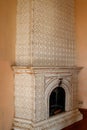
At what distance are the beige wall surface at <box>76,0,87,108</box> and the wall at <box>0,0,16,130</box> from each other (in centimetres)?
188

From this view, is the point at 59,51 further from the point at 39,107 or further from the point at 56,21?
the point at 39,107

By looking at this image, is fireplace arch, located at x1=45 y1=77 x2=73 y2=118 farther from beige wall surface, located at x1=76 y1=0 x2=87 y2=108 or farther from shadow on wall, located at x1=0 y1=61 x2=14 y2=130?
beige wall surface, located at x1=76 y1=0 x2=87 y2=108

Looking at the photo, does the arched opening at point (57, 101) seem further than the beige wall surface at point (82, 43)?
No

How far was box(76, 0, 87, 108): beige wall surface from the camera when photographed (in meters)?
4.43

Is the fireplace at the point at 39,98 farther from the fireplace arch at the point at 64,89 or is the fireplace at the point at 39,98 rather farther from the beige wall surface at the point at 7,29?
the beige wall surface at the point at 7,29

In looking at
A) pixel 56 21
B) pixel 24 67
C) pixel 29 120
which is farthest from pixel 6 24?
pixel 29 120

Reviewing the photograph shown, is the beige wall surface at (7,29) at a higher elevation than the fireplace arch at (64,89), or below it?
higher

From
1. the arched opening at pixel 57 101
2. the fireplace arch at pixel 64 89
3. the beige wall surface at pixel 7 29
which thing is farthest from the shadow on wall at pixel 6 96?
the arched opening at pixel 57 101

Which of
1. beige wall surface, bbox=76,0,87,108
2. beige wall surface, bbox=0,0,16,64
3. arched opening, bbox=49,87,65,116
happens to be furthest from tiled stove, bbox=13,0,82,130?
beige wall surface, bbox=76,0,87,108

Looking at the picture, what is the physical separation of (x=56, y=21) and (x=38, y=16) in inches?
20.3

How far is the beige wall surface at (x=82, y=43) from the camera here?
4434 millimetres

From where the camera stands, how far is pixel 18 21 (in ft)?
10.5

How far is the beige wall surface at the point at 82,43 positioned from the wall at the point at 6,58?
6.18 ft

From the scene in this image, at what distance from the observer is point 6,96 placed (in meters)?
2.99
